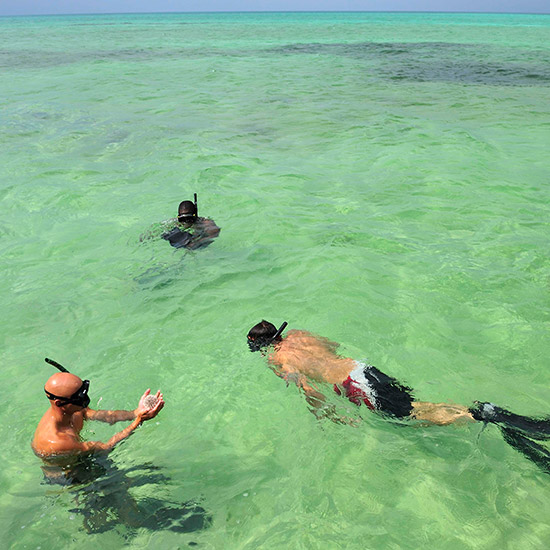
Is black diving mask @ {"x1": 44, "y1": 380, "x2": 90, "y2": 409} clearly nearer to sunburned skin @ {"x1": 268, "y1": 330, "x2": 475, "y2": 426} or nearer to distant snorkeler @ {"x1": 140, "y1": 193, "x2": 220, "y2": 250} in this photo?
sunburned skin @ {"x1": 268, "y1": 330, "x2": 475, "y2": 426}

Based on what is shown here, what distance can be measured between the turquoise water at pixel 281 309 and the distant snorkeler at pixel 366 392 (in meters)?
0.13

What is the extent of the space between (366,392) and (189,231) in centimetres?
476

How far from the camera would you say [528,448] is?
4254 mm

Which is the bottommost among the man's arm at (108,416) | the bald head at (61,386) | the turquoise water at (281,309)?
the turquoise water at (281,309)

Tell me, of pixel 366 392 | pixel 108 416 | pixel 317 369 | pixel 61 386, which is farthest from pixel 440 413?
pixel 61 386

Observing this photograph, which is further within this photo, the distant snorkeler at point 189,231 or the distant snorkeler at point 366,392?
the distant snorkeler at point 189,231

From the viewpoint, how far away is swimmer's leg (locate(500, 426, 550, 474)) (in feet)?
13.4

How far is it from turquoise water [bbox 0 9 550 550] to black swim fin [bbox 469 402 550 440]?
0.49 feet

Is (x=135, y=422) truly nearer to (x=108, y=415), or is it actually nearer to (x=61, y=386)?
(x=108, y=415)

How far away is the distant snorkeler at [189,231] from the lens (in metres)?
8.22

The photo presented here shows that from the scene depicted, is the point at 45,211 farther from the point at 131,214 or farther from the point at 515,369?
the point at 515,369

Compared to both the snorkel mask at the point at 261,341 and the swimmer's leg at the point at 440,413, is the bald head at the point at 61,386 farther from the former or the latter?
the swimmer's leg at the point at 440,413

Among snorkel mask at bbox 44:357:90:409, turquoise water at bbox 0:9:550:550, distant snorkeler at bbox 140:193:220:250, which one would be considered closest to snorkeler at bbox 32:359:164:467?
snorkel mask at bbox 44:357:90:409

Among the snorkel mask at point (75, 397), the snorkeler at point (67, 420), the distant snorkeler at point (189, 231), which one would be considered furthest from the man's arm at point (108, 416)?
the distant snorkeler at point (189, 231)
